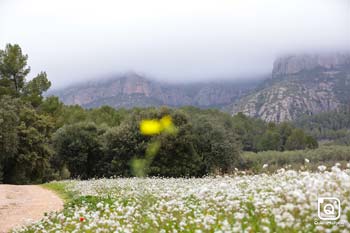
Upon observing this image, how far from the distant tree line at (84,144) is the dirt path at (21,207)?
16.5 m

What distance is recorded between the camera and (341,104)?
192 metres

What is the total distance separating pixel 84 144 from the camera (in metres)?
48.3

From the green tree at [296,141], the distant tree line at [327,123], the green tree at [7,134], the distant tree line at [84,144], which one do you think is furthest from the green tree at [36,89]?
the distant tree line at [327,123]

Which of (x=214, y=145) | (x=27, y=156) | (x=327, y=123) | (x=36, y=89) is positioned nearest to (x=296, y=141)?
(x=327, y=123)

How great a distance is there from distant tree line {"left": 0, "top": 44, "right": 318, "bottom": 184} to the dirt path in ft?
54.2

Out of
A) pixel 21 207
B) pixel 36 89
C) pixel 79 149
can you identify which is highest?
pixel 36 89

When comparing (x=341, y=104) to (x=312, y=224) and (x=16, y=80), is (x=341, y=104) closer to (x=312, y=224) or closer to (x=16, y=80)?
(x=16, y=80)

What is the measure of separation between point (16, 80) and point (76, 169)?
1494 cm

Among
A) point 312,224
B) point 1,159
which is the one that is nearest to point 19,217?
point 312,224

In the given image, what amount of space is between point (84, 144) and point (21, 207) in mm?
29247

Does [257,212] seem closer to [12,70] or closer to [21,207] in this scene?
[21,207]

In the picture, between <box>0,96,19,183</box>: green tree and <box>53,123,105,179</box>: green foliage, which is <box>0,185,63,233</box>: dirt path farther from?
<box>53,123,105,179</box>: green foliage

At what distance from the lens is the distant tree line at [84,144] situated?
140ft

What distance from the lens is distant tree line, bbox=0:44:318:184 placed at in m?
42.7
